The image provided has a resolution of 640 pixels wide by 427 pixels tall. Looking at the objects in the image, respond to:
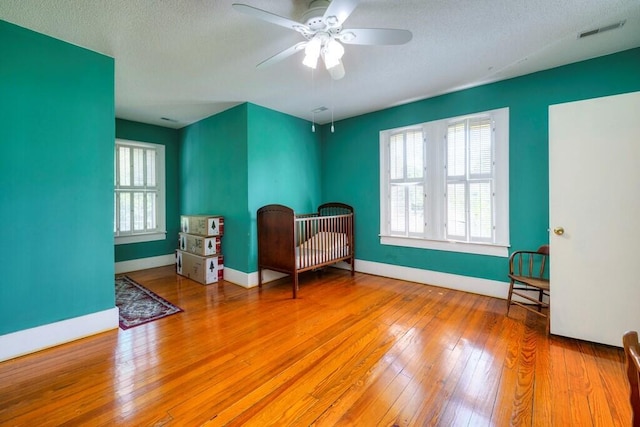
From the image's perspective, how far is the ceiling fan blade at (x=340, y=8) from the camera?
1.43 metres

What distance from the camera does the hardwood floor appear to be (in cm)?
142

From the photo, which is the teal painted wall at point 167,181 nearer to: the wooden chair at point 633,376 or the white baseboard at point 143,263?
the white baseboard at point 143,263

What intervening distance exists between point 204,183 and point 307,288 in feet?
7.80

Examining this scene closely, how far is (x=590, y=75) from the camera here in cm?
254

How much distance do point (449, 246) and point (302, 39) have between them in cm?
286

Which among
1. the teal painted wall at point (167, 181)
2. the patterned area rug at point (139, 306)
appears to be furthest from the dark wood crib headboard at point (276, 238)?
the teal painted wall at point (167, 181)

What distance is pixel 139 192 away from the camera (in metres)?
4.50

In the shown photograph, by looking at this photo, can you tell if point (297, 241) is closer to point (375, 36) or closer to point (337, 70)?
point (337, 70)

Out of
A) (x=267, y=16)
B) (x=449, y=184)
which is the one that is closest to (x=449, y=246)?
(x=449, y=184)

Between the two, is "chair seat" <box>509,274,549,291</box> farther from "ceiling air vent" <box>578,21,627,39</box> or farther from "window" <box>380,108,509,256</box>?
"ceiling air vent" <box>578,21,627,39</box>

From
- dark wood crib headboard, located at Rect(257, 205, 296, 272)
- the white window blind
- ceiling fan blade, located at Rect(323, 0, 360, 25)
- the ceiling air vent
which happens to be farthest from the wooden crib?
the ceiling air vent

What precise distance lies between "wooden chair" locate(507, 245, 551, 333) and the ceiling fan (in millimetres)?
2335

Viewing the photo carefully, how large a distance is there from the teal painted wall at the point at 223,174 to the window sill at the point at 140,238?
0.65m

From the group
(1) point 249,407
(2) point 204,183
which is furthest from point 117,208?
(1) point 249,407
